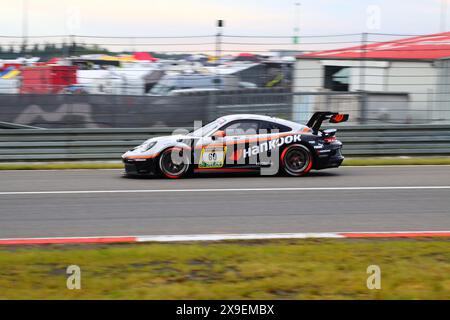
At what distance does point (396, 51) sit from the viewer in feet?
52.3

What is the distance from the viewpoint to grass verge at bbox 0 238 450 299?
18.1 feet

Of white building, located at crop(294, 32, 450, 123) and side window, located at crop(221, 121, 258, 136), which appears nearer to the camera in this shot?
side window, located at crop(221, 121, 258, 136)

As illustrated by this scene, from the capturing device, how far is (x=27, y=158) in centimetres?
1458

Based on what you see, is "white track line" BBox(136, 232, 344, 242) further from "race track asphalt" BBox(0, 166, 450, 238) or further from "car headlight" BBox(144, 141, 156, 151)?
"car headlight" BBox(144, 141, 156, 151)

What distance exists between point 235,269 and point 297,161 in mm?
6151

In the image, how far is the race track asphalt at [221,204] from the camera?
323 inches

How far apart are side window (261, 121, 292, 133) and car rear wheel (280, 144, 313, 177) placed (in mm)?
381

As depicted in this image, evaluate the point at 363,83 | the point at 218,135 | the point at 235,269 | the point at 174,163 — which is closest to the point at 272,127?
the point at 218,135

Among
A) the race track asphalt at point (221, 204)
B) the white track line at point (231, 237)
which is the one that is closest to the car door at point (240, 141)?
the race track asphalt at point (221, 204)

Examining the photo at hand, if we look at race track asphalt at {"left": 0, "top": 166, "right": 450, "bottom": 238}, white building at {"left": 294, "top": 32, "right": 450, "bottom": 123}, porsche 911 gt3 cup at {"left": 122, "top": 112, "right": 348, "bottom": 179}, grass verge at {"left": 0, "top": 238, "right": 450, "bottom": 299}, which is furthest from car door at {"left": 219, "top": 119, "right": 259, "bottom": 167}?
grass verge at {"left": 0, "top": 238, "right": 450, "bottom": 299}

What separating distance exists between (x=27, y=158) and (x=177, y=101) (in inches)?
141

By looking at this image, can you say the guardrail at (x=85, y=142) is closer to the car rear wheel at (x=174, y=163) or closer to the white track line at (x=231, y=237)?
the car rear wheel at (x=174, y=163)

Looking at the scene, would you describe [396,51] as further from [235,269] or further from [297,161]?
[235,269]
